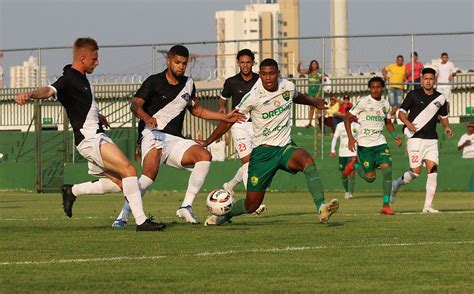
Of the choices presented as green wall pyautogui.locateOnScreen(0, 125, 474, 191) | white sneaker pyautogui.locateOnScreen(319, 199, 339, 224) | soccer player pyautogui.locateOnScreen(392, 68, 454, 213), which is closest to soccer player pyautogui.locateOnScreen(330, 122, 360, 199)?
green wall pyautogui.locateOnScreen(0, 125, 474, 191)

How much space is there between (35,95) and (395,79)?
22835 mm

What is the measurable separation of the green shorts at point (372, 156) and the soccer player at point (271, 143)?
6.29 m

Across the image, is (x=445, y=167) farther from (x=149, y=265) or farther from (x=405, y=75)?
(x=149, y=265)

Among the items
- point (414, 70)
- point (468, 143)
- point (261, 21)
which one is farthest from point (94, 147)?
point (261, 21)

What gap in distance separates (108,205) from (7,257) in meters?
14.0

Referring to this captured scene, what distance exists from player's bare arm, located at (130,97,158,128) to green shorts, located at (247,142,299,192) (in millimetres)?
1263

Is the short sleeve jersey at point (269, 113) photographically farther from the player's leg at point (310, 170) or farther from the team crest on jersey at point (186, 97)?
the team crest on jersey at point (186, 97)

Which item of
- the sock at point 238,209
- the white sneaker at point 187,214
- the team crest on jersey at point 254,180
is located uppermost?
the team crest on jersey at point 254,180

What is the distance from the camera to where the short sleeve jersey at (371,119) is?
73.0 feet

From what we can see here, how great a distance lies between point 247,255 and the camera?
37.9 ft

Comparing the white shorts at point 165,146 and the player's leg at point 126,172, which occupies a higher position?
the white shorts at point 165,146

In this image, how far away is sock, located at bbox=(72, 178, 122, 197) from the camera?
51.5 ft

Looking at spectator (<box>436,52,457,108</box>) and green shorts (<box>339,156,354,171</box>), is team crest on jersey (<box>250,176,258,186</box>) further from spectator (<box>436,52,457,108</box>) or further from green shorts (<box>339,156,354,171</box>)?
spectator (<box>436,52,457,108</box>)

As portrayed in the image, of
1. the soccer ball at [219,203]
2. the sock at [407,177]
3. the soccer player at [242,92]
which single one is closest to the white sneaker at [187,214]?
the soccer ball at [219,203]
